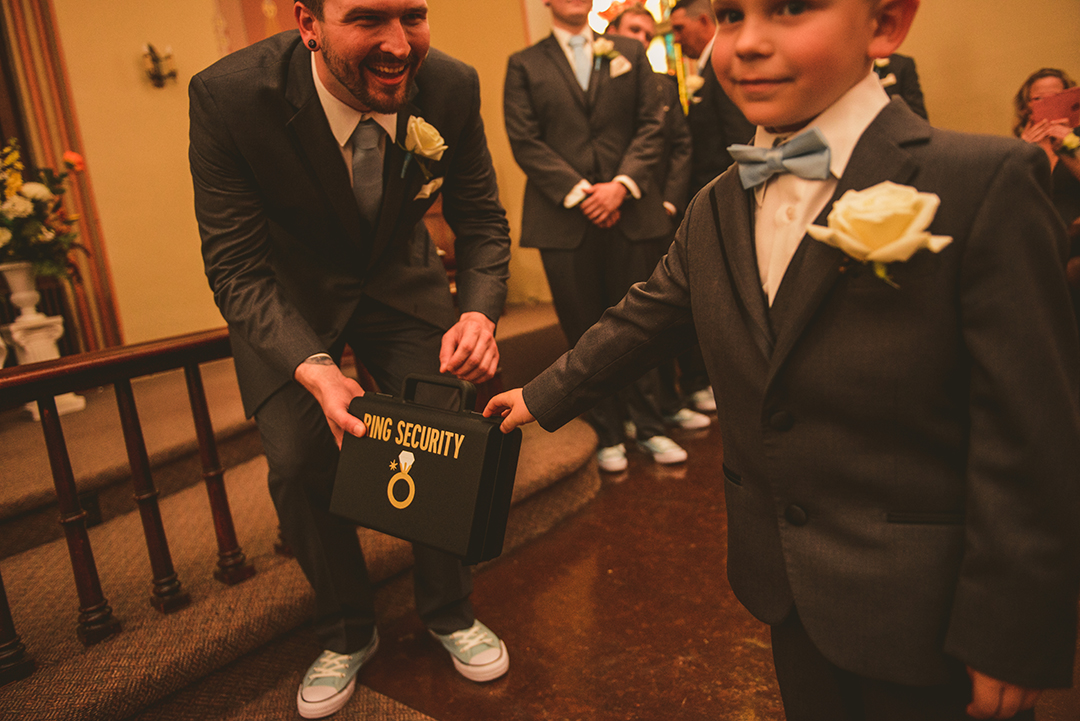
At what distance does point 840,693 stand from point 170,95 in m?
4.85

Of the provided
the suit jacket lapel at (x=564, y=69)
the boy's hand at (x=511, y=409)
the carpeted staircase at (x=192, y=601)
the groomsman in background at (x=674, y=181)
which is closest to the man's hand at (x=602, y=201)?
the suit jacket lapel at (x=564, y=69)

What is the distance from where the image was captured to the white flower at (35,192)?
129 inches

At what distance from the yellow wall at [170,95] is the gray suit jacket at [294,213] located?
3.19 meters

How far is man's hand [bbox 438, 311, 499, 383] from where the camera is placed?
159 centimetres

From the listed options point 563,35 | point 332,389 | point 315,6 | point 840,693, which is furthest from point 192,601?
point 563,35

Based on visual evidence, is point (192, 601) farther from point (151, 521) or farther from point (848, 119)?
point (848, 119)

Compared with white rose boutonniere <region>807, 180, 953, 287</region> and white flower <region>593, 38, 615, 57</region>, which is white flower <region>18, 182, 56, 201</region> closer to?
white flower <region>593, 38, 615, 57</region>

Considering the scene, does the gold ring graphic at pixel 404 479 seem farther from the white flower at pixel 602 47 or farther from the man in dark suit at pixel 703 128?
the man in dark suit at pixel 703 128

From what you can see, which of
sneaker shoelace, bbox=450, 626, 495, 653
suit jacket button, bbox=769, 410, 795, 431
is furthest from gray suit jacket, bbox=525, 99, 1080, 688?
sneaker shoelace, bbox=450, 626, 495, 653

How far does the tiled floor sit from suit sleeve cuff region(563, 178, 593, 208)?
1.22 meters

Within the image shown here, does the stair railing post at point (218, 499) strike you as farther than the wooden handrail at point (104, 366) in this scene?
Yes

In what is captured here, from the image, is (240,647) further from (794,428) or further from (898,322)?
(898,322)

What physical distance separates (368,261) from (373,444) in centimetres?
53

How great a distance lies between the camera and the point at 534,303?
5.53 meters
